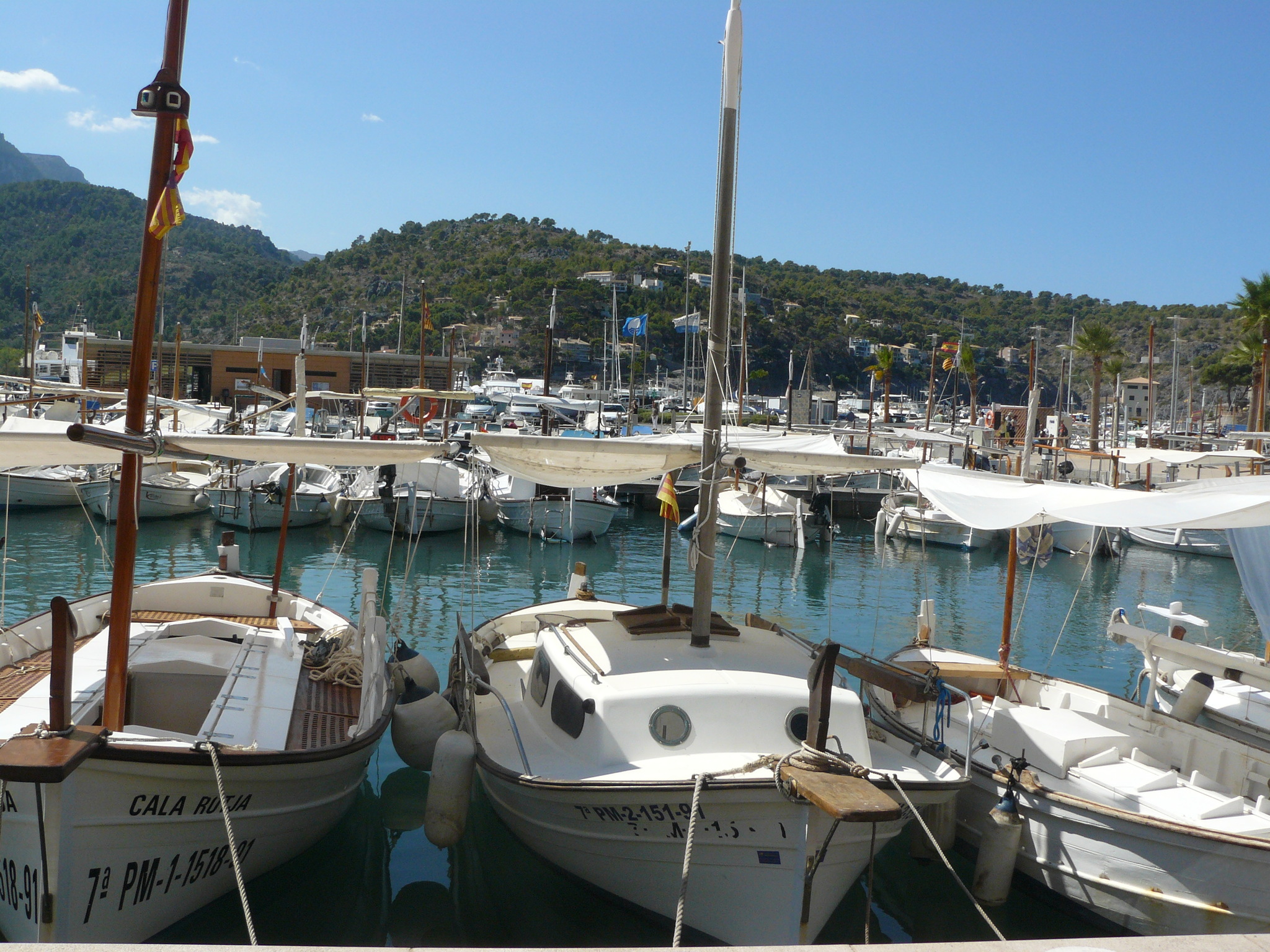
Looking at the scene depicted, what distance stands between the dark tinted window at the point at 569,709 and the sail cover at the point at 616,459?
228cm

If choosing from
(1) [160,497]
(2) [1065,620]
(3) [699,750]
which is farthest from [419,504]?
(3) [699,750]

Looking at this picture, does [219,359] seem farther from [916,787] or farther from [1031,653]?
[916,787]

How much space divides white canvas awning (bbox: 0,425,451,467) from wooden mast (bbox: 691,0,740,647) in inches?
109

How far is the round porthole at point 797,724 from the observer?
792cm

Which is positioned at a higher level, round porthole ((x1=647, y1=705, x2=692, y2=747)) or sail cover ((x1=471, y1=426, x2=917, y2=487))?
sail cover ((x1=471, y1=426, x2=917, y2=487))

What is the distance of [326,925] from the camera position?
8.27 metres

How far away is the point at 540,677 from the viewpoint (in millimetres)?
9664

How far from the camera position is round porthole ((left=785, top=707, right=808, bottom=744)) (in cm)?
792

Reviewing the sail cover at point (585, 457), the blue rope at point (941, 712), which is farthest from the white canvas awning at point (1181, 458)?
the sail cover at point (585, 457)

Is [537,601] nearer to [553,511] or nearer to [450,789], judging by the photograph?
[553,511]

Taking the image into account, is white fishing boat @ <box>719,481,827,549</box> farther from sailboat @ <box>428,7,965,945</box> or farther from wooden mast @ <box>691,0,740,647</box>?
wooden mast @ <box>691,0,740,647</box>

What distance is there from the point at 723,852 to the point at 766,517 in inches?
1098

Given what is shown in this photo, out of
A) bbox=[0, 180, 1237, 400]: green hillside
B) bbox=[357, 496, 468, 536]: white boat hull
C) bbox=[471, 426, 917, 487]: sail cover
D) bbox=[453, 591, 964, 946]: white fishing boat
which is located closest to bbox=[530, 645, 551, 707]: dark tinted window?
bbox=[453, 591, 964, 946]: white fishing boat

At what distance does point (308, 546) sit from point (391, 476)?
5.94 metres
